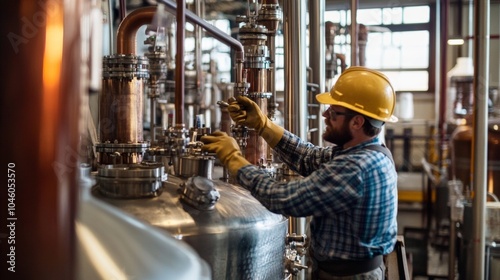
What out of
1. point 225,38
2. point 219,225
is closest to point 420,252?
point 225,38

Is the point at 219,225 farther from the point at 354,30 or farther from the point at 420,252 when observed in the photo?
the point at 420,252

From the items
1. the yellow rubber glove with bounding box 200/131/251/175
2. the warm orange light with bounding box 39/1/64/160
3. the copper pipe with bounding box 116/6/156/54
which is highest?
the copper pipe with bounding box 116/6/156/54

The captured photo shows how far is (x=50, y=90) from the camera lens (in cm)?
66

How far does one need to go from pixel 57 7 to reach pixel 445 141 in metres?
7.64

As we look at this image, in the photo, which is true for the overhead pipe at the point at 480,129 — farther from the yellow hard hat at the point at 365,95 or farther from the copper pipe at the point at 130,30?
the copper pipe at the point at 130,30

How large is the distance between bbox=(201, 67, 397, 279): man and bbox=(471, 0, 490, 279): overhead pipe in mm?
1556

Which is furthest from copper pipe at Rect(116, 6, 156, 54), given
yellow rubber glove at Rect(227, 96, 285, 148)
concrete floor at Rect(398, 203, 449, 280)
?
concrete floor at Rect(398, 203, 449, 280)

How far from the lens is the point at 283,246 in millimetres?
2361

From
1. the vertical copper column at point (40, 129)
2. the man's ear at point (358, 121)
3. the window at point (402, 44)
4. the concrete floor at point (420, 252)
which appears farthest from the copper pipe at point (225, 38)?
the window at point (402, 44)

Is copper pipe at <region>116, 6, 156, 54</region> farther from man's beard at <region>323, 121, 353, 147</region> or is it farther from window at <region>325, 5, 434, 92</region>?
window at <region>325, 5, 434, 92</region>

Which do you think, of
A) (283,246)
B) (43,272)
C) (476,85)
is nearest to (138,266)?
(43,272)

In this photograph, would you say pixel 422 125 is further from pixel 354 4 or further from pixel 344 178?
pixel 344 178

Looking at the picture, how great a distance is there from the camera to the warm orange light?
26.1 inches

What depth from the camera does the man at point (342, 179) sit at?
2055mm
